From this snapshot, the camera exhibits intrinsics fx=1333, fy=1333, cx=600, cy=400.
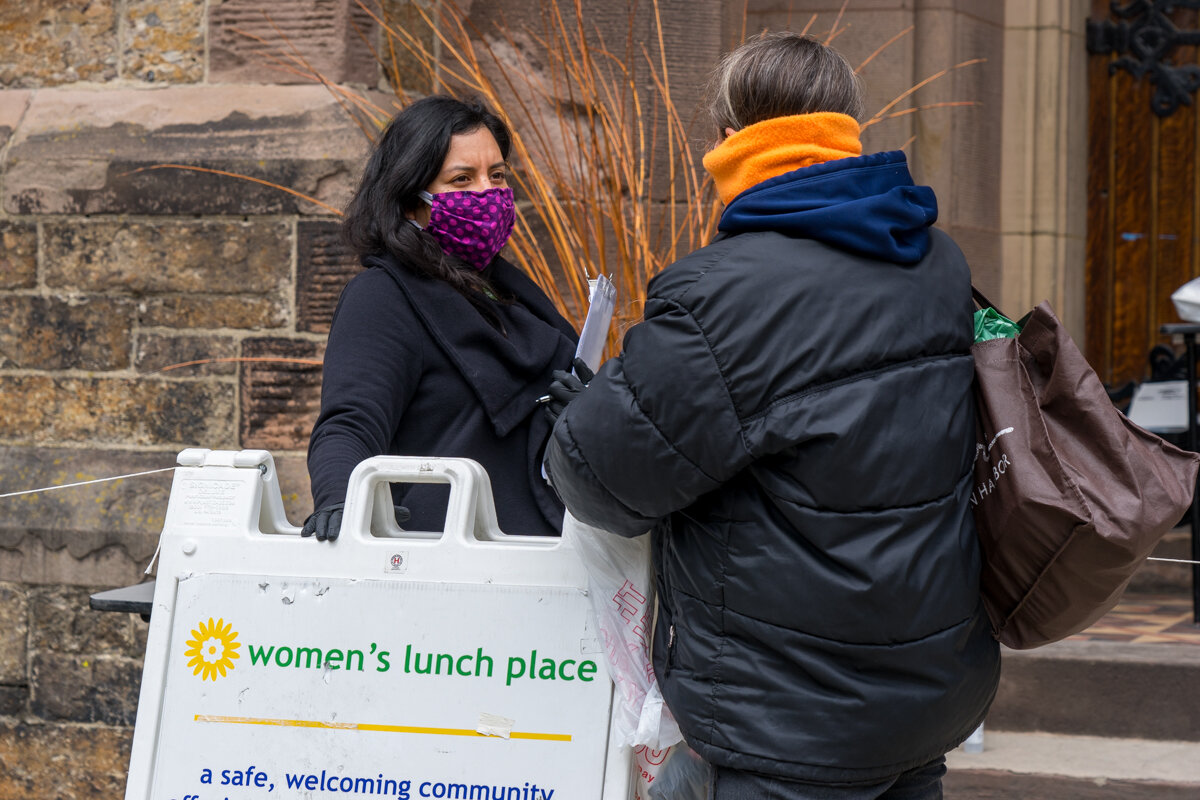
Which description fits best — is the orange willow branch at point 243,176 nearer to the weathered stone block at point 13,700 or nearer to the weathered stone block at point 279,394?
the weathered stone block at point 279,394

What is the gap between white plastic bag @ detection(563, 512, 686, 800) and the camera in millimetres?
1812

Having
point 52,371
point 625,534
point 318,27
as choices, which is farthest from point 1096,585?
point 52,371

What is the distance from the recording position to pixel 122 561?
368 centimetres

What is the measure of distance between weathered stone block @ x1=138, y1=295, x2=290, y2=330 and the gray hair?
86.6 inches

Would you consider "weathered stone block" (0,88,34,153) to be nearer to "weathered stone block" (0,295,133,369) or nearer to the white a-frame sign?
"weathered stone block" (0,295,133,369)

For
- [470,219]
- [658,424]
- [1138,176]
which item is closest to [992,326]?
[658,424]

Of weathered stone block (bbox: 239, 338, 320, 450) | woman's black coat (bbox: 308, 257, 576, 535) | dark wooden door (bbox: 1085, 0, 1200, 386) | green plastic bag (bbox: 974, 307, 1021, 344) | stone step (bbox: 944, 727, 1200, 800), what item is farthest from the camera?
dark wooden door (bbox: 1085, 0, 1200, 386)

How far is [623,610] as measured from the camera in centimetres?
183

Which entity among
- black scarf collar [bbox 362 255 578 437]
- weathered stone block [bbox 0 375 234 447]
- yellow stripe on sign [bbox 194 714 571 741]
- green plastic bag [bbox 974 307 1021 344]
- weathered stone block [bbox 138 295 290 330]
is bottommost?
yellow stripe on sign [bbox 194 714 571 741]

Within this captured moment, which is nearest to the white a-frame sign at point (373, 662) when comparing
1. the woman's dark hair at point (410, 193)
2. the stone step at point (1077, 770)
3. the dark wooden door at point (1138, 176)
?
the woman's dark hair at point (410, 193)

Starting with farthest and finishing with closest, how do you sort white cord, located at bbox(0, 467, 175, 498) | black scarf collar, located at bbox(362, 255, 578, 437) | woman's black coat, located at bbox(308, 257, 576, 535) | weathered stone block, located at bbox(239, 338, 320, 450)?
1. weathered stone block, located at bbox(239, 338, 320, 450)
2. white cord, located at bbox(0, 467, 175, 498)
3. black scarf collar, located at bbox(362, 255, 578, 437)
4. woman's black coat, located at bbox(308, 257, 576, 535)

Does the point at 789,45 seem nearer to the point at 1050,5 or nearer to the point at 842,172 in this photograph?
the point at 842,172

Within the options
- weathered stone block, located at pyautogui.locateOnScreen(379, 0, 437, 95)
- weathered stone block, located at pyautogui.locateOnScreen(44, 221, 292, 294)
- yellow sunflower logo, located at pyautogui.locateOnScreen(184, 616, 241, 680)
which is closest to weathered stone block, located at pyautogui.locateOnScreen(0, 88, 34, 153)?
weathered stone block, located at pyautogui.locateOnScreen(44, 221, 292, 294)

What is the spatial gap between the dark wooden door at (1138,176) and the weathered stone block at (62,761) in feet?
12.4
